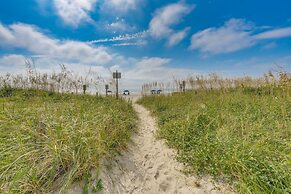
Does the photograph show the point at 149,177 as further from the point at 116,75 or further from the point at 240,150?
the point at 116,75

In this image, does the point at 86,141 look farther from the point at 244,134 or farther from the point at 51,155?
the point at 244,134

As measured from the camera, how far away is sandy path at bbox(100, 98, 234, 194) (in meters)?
2.81

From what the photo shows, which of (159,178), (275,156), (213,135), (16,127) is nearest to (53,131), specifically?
(16,127)

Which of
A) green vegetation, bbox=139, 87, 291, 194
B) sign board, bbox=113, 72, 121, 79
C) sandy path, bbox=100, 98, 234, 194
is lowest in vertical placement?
sandy path, bbox=100, 98, 234, 194

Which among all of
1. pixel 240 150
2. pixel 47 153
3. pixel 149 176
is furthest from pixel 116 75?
pixel 240 150

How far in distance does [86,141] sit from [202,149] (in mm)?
2003

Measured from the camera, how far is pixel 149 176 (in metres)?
3.28

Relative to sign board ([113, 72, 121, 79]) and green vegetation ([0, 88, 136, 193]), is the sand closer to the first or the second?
green vegetation ([0, 88, 136, 193])

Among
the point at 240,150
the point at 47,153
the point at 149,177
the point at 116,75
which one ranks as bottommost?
the point at 149,177

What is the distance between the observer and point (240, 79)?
11.3 m

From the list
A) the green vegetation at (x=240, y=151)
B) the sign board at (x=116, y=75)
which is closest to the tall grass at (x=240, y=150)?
the green vegetation at (x=240, y=151)

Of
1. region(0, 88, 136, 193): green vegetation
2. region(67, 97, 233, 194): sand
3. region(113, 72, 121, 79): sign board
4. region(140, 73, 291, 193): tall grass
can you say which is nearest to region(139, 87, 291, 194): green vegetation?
region(140, 73, 291, 193): tall grass

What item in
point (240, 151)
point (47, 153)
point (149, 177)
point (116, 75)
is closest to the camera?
point (47, 153)

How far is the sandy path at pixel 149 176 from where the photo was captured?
2807 millimetres
